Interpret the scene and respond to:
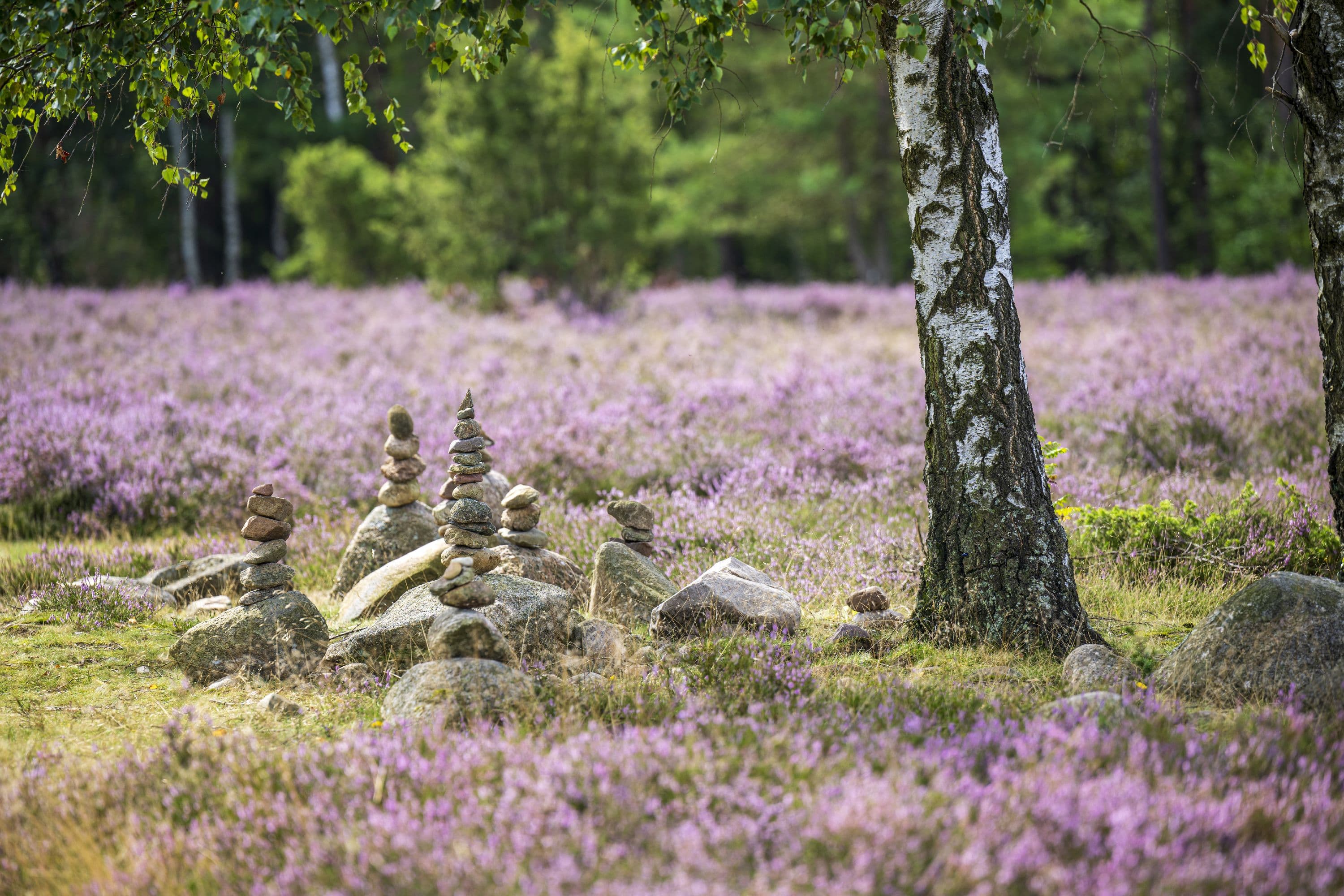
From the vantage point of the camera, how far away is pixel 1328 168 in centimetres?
417

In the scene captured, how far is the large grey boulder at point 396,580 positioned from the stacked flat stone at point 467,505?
20cm

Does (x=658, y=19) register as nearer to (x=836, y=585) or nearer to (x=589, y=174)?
(x=836, y=585)

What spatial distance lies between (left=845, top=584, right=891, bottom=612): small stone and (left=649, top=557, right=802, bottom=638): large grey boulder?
0.38 metres

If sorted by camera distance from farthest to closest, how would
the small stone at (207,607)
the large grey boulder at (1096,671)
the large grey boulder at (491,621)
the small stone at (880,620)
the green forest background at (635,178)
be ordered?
the green forest background at (635,178) < the small stone at (207,607) < the small stone at (880,620) < the large grey boulder at (491,621) < the large grey boulder at (1096,671)

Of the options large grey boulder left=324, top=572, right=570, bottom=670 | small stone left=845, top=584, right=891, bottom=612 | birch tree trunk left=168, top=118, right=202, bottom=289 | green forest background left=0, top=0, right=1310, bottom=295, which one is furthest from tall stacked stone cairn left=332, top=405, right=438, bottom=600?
birch tree trunk left=168, top=118, right=202, bottom=289

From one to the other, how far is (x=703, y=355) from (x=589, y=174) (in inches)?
223

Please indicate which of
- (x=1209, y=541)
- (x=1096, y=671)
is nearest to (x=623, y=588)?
(x=1096, y=671)

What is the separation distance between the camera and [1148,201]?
28.9 meters

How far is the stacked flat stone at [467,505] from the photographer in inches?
177

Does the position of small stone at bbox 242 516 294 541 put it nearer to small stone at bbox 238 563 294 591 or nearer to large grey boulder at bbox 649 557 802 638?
small stone at bbox 238 563 294 591

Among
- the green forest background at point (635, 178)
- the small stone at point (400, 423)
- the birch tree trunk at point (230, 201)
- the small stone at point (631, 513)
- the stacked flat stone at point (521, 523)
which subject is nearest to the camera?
the stacked flat stone at point (521, 523)

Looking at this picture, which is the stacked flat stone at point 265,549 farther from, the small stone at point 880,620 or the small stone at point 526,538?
the small stone at point 880,620

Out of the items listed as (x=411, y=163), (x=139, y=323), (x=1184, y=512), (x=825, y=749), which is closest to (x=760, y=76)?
(x=411, y=163)

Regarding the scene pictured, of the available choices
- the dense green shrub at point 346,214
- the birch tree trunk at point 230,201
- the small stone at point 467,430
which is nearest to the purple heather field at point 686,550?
the small stone at point 467,430
